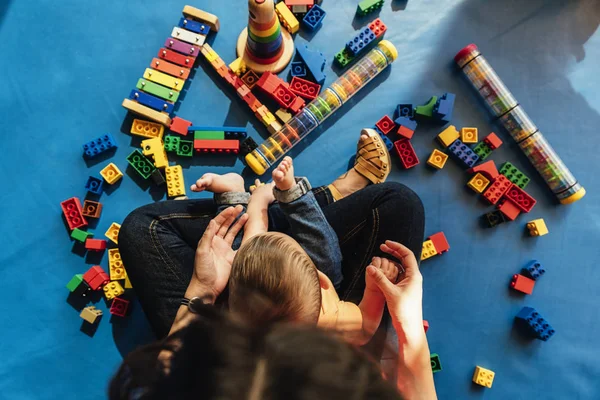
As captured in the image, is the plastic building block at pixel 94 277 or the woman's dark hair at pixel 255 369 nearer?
the woman's dark hair at pixel 255 369

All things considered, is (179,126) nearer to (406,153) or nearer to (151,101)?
(151,101)

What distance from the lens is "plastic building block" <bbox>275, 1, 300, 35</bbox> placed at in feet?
3.34

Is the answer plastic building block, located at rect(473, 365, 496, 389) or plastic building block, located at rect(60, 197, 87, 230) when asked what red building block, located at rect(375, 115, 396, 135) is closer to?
plastic building block, located at rect(473, 365, 496, 389)

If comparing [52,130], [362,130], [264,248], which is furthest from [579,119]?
[52,130]

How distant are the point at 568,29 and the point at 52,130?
4.36ft

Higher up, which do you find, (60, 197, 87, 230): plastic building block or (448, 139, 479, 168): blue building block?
(448, 139, 479, 168): blue building block

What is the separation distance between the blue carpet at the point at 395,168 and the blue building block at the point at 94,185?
24 mm

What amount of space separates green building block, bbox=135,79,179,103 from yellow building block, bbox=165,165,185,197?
0.16 meters

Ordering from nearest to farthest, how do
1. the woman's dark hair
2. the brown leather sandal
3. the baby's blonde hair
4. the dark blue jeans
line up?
the woman's dark hair → the baby's blonde hair → the dark blue jeans → the brown leather sandal

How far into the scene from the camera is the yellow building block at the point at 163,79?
1001 millimetres

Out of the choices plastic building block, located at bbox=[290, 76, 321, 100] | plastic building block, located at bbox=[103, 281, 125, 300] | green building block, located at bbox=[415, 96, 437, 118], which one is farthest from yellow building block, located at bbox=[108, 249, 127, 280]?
green building block, located at bbox=[415, 96, 437, 118]

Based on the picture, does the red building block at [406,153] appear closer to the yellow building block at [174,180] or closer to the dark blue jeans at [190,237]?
the dark blue jeans at [190,237]

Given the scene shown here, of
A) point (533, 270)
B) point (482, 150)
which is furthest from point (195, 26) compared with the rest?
point (533, 270)

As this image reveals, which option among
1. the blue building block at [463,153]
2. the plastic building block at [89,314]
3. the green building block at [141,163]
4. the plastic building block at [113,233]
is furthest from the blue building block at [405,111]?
the plastic building block at [89,314]
